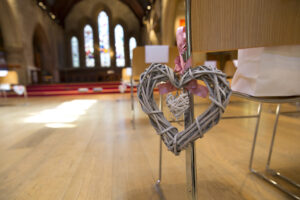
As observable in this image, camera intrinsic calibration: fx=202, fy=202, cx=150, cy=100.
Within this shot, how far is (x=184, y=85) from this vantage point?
0.52 m

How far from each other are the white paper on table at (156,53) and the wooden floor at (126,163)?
0.67 metres

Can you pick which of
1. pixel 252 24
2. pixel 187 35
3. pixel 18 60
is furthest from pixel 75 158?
pixel 18 60

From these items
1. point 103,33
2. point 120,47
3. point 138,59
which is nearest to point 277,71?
point 138,59

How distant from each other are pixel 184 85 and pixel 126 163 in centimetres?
88

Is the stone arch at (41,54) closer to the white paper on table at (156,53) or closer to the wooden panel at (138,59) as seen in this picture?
the wooden panel at (138,59)

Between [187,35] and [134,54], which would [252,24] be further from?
[134,54]

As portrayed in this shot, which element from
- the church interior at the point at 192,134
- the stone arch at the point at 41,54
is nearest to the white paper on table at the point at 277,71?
the church interior at the point at 192,134

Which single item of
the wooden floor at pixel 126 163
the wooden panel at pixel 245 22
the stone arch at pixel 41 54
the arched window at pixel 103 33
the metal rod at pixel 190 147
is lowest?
the wooden floor at pixel 126 163

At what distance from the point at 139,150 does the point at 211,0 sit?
1.10 meters

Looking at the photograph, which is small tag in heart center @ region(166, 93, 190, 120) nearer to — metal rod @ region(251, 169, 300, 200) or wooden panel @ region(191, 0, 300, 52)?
wooden panel @ region(191, 0, 300, 52)

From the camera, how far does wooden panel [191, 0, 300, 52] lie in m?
0.63

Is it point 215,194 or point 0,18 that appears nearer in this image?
point 215,194

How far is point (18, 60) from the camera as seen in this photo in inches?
312

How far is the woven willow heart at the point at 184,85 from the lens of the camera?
18.5 inches
